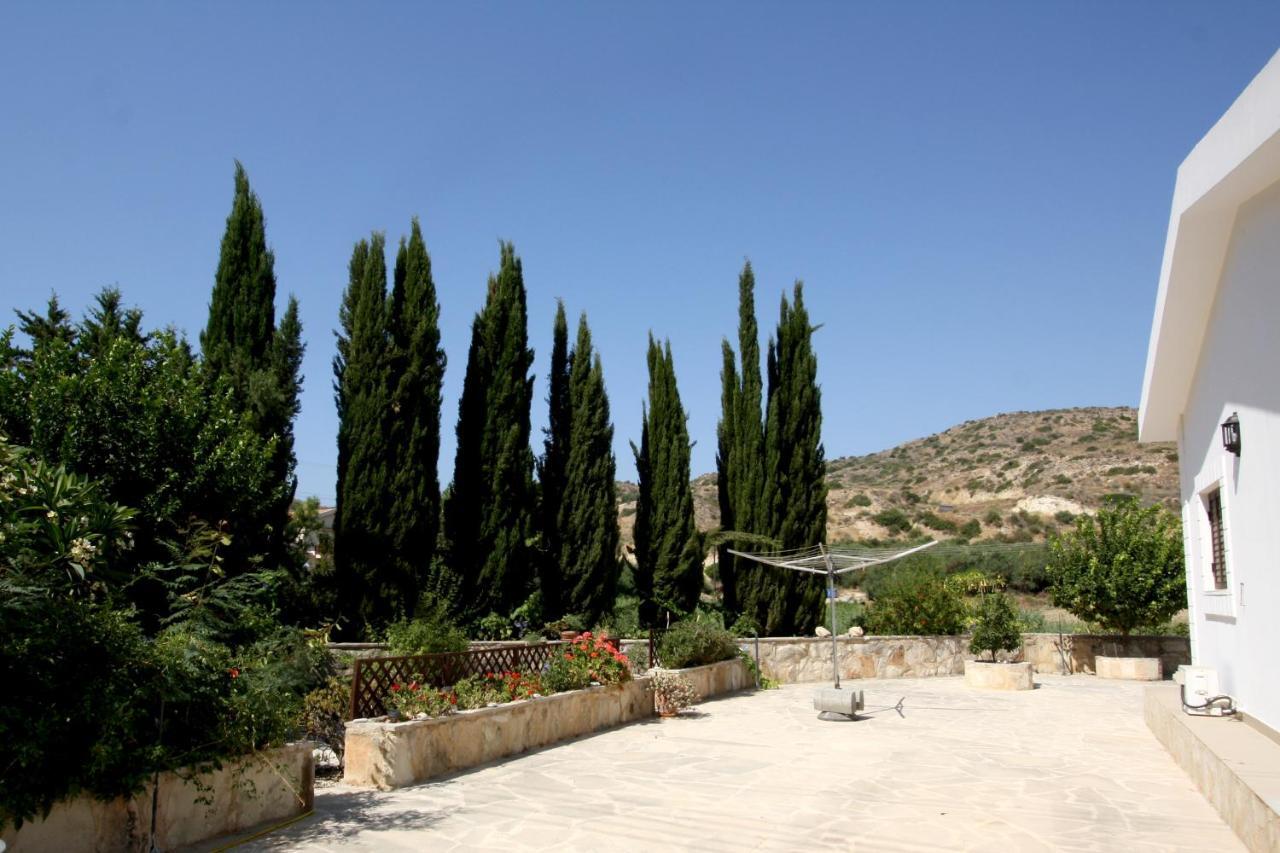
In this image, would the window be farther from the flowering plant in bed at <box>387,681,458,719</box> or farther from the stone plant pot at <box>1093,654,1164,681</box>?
the stone plant pot at <box>1093,654,1164,681</box>

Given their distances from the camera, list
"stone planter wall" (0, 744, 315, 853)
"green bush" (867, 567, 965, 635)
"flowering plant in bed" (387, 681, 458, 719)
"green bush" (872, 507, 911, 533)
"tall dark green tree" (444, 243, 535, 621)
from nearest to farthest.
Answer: "stone planter wall" (0, 744, 315, 853)
"flowering plant in bed" (387, 681, 458, 719)
"tall dark green tree" (444, 243, 535, 621)
"green bush" (867, 567, 965, 635)
"green bush" (872, 507, 911, 533)

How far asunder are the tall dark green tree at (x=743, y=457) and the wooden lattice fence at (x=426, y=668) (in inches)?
339

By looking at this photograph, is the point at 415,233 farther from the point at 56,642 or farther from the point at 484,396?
the point at 56,642

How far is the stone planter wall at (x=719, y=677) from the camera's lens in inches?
570

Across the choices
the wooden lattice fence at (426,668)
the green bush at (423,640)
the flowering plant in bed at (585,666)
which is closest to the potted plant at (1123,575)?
the flowering plant in bed at (585,666)

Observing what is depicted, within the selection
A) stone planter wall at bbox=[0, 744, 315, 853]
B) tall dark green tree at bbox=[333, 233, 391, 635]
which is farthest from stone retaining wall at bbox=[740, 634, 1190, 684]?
stone planter wall at bbox=[0, 744, 315, 853]

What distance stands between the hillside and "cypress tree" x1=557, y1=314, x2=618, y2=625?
74.9ft

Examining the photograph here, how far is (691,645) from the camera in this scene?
46.8ft

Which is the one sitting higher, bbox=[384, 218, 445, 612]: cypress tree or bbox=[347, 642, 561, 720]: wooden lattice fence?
bbox=[384, 218, 445, 612]: cypress tree

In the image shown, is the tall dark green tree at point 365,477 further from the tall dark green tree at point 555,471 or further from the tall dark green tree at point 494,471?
the tall dark green tree at point 555,471

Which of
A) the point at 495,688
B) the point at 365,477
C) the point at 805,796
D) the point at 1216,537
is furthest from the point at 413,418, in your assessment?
the point at 1216,537

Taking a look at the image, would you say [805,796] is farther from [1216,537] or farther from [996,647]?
[996,647]

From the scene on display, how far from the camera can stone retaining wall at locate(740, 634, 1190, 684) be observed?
1797 centimetres

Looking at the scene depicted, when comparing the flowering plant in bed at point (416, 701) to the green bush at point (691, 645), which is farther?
the green bush at point (691, 645)
